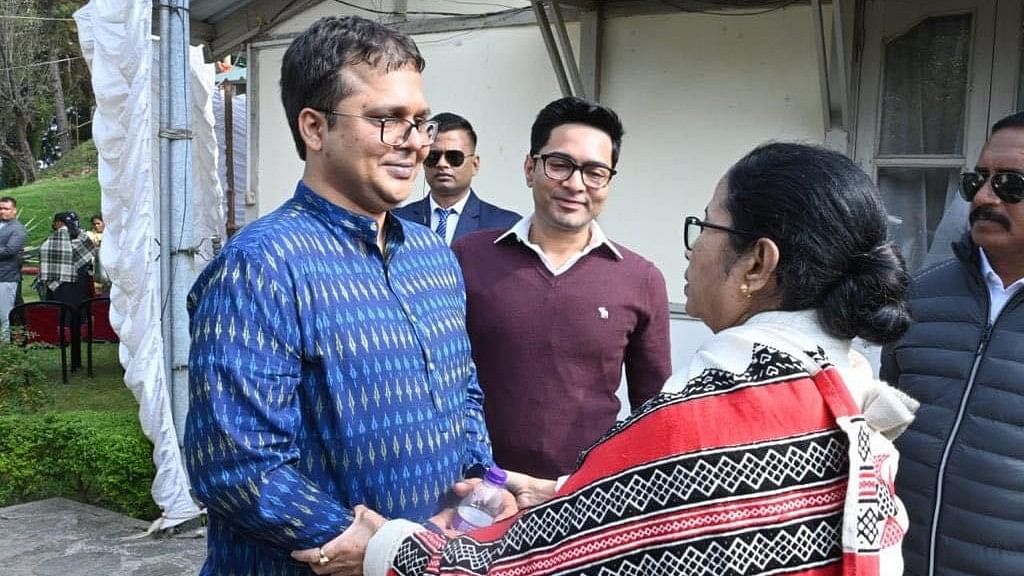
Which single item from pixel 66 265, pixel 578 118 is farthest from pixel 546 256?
pixel 66 265

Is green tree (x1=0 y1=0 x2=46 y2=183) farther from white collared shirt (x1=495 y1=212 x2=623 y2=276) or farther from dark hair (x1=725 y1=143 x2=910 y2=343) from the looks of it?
dark hair (x1=725 y1=143 x2=910 y2=343)

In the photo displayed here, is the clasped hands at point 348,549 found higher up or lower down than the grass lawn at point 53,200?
higher up

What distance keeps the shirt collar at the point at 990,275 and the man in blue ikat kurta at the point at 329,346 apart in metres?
1.51

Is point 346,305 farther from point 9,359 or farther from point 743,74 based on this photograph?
point 9,359

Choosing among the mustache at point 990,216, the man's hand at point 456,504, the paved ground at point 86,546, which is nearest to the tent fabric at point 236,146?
the paved ground at point 86,546

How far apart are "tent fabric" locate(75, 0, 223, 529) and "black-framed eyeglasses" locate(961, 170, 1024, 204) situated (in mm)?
3961

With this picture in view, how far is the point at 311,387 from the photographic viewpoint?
180 centimetres

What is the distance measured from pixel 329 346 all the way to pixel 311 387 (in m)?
0.09

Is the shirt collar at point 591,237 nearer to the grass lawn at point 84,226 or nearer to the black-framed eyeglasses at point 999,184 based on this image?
the black-framed eyeglasses at point 999,184

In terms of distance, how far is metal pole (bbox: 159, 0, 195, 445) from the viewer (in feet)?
16.3

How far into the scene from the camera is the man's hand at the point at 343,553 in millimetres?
1699

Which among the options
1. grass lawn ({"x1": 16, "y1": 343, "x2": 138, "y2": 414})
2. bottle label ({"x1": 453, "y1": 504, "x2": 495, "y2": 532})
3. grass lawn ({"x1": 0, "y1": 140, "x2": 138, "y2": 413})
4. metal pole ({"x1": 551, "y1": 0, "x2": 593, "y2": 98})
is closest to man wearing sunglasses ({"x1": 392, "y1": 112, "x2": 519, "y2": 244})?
metal pole ({"x1": 551, "y1": 0, "x2": 593, "y2": 98})

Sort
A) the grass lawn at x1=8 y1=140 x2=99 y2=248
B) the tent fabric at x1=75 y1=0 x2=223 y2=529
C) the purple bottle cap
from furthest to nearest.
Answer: the grass lawn at x1=8 y1=140 x2=99 y2=248
the tent fabric at x1=75 y1=0 x2=223 y2=529
the purple bottle cap

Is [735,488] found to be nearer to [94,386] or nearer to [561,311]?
[561,311]
